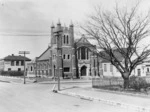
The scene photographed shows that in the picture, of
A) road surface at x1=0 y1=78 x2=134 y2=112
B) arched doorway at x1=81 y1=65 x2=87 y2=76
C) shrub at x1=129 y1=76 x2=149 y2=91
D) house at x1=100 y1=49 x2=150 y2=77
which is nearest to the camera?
road surface at x1=0 y1=78 x2=134 y2=112

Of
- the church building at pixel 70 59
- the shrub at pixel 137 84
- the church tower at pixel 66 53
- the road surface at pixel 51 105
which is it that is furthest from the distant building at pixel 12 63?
the road surface at pixel 51 105

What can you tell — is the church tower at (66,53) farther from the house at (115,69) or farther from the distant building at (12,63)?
the distant building at (12,63)

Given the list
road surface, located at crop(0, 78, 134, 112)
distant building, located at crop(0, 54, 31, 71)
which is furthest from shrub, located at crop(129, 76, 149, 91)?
distant building, located at crop(0, 54, 31, 71)

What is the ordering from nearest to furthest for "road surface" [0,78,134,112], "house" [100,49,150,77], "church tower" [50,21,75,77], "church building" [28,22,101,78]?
1. "road surface" [0,78,134,112]
2. "house" [100,49,150,77]
3. "church building" [28,22,101,78]
4. "church tower" [50,21,75,77]

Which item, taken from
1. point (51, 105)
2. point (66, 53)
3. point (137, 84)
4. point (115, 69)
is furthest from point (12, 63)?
point (51, 105)

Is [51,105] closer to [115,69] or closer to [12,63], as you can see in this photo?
[115,69]

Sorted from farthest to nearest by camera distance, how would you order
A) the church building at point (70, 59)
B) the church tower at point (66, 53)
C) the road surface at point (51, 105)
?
1. the church tower at point (66, 53)
2. the church building at point (70, 59)
3. the road surface at point (51, 105)

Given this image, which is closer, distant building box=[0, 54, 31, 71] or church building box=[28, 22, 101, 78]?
church building box=[28, 22, 101, 78]

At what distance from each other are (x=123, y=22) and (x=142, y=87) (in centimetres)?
636

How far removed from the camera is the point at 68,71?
49.7 m

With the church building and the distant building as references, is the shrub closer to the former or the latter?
the church building

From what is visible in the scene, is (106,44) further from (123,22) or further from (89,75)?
(89,75)

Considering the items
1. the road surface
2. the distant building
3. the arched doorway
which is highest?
the distant building

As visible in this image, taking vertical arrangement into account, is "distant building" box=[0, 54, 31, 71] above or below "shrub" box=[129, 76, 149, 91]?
above
